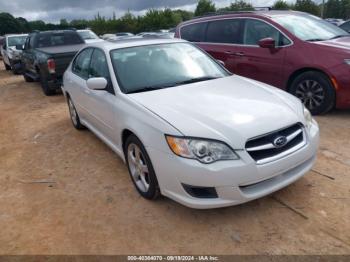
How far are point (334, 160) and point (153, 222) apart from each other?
7.83 ft

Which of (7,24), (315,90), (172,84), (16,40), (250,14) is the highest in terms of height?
(7,24)

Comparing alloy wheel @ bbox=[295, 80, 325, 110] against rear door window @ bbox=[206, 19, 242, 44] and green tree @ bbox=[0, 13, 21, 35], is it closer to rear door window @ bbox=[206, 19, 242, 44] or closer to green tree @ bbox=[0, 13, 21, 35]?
rear door window @ bbox=[206, 19, 242, 44]

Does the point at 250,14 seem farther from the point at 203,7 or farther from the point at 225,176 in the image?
the point at 203,7

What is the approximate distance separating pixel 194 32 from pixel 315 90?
10.5ft

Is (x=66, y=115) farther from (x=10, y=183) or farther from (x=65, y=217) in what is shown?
(x=65, y=217)

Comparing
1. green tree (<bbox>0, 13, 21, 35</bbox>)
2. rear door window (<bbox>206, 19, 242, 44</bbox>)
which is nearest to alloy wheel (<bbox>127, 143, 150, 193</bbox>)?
rear door window (<bbox>206, 19, 242, 44</bbox>)

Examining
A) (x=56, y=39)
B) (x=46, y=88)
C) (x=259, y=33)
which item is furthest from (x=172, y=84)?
(x=56, y=39)

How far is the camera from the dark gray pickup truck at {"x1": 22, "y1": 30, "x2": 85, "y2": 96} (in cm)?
A: 867

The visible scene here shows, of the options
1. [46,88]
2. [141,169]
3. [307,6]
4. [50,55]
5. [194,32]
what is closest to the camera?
[141,169]

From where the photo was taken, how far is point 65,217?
339cm

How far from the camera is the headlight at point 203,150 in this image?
281 centimetres

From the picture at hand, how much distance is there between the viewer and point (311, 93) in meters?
5.75

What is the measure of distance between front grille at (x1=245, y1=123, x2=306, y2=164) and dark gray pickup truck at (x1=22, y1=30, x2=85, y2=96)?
700 centimetres

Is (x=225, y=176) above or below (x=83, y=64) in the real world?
below
